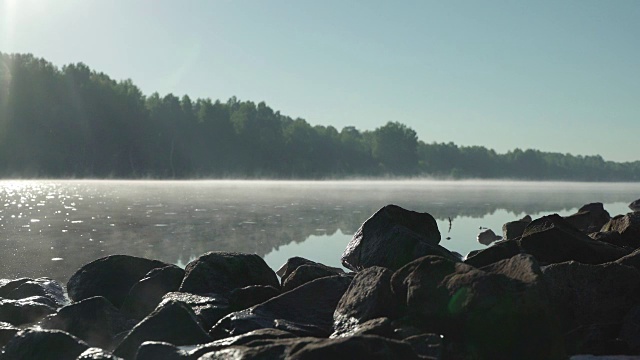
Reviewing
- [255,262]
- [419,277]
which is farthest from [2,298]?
[419,277]

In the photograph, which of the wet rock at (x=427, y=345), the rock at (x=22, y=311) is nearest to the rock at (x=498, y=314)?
the wet rock at (x=427, y=345)

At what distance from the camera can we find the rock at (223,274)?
7008 millimetres

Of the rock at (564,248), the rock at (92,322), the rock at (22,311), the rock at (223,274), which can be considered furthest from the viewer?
the rock at (564,248)

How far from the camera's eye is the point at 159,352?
4.58 m

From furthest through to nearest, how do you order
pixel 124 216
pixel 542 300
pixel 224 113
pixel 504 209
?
pixel 224 113 < pixel 504 209 < pixel 124 216 < pixel 542 300

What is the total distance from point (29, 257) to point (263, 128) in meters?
95.1

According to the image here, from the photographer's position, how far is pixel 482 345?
4.63 meters

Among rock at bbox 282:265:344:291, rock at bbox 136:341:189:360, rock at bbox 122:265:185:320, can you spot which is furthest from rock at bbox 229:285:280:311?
rock at bbox 136:341:189:360

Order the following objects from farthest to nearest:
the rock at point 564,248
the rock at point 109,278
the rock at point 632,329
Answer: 1. the rock at point 109,278
2. the rock at point 564,248
3. the rock at point 632,329

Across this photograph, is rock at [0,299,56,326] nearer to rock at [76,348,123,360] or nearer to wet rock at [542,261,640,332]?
rock at [76,348,123,360]

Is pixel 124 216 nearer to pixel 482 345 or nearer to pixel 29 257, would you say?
pixel 29 257

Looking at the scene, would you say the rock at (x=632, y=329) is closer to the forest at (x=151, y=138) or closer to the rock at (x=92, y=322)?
the rock at (x=92, y=322)

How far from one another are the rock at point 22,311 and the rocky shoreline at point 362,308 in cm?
1

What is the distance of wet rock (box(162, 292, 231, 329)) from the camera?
20.2 feet
